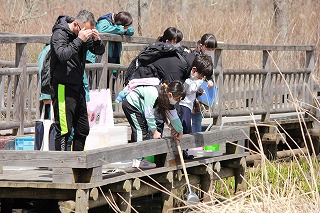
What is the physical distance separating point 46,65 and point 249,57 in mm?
8942

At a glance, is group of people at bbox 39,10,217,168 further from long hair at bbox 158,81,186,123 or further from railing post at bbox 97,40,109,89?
railing post at bbox 97,40,109,89

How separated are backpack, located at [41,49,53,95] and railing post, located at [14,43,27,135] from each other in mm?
1094

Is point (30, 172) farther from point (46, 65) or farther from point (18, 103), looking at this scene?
point (18, 103)

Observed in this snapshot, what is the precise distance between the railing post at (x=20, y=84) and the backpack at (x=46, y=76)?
1094 millimetres

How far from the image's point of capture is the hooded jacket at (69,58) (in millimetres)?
8625

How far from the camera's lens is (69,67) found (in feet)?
28.9

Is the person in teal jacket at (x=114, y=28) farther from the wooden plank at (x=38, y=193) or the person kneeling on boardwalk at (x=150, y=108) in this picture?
the wooden plank at (x=38, y=193)

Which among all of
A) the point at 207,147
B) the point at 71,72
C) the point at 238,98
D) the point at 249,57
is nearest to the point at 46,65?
the point at 71,72

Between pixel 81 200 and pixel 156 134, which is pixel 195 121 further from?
pixel 81 200

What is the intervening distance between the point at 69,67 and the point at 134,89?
0.96m

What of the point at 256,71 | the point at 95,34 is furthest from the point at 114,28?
the point at 95,34

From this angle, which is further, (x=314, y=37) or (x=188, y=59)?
(x=314, y=37)

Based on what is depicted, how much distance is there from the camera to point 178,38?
35.0 ft

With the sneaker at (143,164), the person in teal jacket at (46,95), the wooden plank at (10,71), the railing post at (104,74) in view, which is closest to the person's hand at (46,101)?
the person in teal jacket at (46,95)
